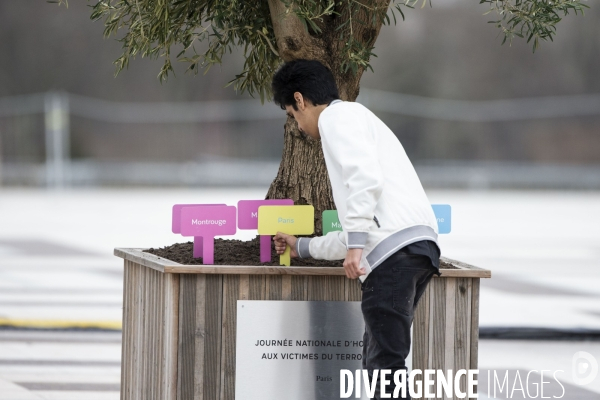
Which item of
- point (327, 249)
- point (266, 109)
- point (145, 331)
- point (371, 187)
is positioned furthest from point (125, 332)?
point (266, 109)

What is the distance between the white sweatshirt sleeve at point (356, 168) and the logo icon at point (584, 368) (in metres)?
3.09

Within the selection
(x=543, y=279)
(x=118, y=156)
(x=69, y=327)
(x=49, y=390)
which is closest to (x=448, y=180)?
(x=118, y=156)

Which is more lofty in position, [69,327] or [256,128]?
[256,128]

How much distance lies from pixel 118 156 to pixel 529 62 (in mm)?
14017

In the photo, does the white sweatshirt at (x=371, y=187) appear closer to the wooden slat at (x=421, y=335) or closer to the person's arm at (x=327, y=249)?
the person's arm at (x=327, y=249)

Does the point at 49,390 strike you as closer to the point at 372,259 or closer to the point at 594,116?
the point at 372,259

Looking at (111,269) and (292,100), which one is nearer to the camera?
(292,100)

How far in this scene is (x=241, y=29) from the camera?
433cm

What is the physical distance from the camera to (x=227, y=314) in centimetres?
355

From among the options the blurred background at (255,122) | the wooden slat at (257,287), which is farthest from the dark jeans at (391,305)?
the blurred background at (255,122)

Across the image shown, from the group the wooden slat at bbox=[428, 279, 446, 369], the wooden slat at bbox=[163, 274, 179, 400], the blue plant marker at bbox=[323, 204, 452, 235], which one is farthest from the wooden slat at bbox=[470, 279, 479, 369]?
the wooden slat at bbox=[163, 274, 179, 400]

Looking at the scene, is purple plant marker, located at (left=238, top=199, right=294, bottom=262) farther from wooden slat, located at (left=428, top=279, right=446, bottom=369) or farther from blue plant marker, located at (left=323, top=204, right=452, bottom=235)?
wooden slat, located at (left=428, top=279, right=446, bottom=369)

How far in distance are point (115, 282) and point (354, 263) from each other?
253 inches

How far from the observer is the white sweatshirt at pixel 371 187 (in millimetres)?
3012
